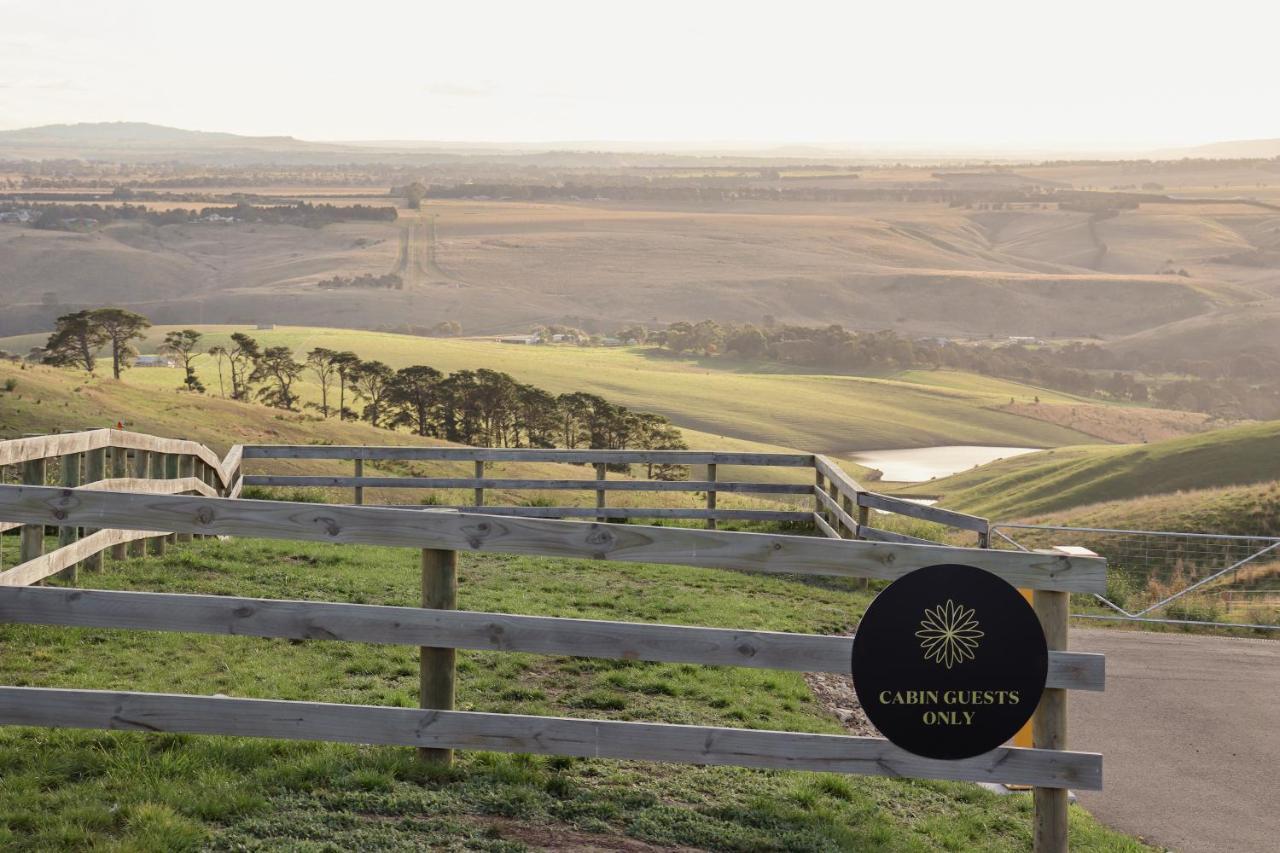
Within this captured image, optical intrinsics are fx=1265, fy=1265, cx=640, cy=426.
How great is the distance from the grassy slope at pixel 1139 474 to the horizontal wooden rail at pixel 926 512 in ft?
130

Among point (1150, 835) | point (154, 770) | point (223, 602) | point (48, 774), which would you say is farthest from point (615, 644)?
point (1150, 835)

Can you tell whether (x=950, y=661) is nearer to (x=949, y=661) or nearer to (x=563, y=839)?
(x=949, y=661)

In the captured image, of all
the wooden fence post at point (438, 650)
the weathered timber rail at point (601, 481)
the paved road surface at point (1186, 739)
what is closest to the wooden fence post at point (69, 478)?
the wooden fence post at point (438, 650)

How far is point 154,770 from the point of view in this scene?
588cm

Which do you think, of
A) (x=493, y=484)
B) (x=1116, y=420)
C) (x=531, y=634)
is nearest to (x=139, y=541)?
(x=493, y=484)

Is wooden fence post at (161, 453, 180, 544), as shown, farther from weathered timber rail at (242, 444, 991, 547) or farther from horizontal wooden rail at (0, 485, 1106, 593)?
horizontal wooden rail at (0, 485, 1106, 593)

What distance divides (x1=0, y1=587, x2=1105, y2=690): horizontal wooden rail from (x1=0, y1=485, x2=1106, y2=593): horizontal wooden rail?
1.03 ft

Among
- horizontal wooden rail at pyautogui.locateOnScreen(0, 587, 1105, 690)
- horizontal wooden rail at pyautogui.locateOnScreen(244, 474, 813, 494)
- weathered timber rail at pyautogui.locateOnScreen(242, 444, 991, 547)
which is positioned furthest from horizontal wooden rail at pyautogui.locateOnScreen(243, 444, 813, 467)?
horizontal wooden rail at pyautogui.locateOnScreen(0, 587, 1105, 690)

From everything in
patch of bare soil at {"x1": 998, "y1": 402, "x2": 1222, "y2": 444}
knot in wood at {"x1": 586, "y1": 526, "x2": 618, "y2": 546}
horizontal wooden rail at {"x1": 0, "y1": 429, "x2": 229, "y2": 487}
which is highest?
knot in wood at {"x1": 586, "y1": 526, "x2": 618, "y2": 546}

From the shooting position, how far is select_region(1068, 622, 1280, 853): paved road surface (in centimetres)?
784

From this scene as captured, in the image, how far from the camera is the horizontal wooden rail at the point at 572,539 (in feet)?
18.7

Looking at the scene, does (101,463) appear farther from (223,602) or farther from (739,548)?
(739,548)

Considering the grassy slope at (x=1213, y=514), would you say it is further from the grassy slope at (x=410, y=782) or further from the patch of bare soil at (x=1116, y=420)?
the patch of bare soil at (x=1116, y=420)

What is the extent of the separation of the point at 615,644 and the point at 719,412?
114 m
